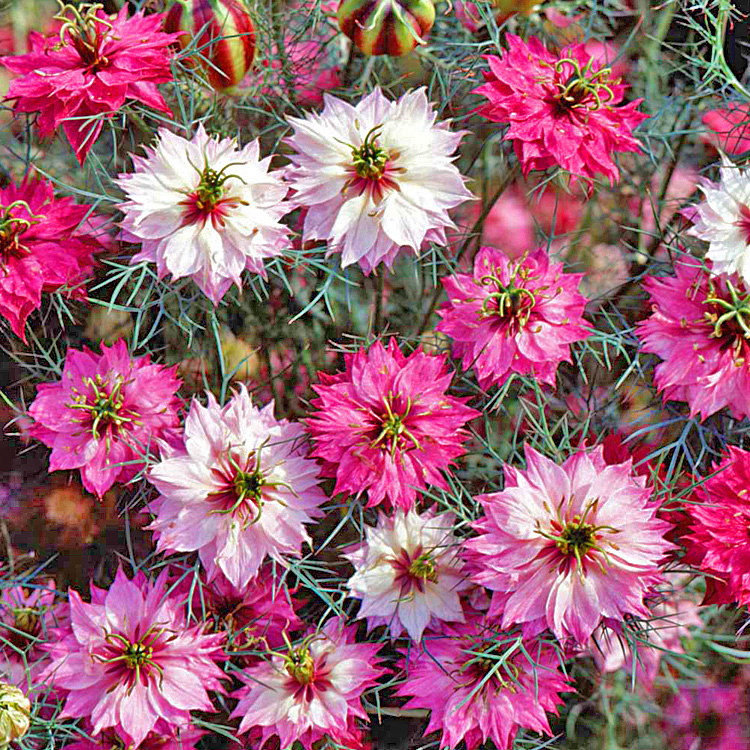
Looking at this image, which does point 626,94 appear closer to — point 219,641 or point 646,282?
point 646,282

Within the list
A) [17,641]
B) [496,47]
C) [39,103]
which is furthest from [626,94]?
[17,641]

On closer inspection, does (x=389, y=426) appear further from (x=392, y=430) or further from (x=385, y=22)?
(x=385, y=22)

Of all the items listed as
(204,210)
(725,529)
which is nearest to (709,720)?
(725,529)

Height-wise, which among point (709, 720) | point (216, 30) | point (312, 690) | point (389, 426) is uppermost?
point (216, 30)

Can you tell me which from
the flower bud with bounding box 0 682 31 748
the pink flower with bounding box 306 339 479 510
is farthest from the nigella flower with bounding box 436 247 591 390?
the flower bud with bounding box 0 682 31 748

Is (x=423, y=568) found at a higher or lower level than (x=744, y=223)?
lower

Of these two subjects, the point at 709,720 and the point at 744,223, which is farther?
the point at 709,720
